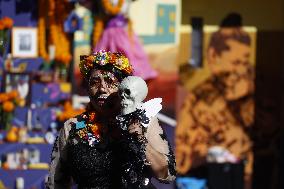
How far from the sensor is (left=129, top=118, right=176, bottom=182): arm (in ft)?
11.0

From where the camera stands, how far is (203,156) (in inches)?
356

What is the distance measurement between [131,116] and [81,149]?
1.65ft

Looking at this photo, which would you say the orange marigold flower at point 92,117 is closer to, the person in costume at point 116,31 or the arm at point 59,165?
the arm at point 59,165

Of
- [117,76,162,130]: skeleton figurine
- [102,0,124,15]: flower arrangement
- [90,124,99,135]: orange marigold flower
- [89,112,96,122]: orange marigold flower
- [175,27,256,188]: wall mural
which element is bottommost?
[175,27,256,188]: wall mural

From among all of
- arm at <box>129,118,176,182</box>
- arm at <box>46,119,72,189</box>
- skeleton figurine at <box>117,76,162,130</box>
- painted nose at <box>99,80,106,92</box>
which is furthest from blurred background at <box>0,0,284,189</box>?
skeleton figurine at <box>117,76,162,130</box>

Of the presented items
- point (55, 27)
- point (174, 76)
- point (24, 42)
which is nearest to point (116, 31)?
point (55, 27)

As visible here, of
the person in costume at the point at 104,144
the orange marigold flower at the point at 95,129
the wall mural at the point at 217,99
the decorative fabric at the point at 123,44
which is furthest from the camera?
the wall mural at the point at 217,99

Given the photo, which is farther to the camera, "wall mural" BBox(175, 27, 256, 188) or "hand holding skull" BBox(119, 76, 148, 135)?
"wall mural" BBox(175, 27, 256, 188)

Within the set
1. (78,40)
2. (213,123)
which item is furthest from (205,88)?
(78,40)

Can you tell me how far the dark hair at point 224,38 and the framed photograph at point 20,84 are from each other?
268cm

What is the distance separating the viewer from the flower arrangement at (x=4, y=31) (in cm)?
749

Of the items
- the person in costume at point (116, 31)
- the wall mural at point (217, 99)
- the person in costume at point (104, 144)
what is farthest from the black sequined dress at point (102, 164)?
the wall mural at point (217, 99)

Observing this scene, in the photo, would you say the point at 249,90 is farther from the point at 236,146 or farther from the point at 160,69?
the point at 160,69

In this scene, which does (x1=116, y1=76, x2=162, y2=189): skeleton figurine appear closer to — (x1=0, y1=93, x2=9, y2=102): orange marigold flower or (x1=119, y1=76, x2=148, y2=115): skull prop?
(x1=119, y1=76, x2=148, y2=115): skull prop
